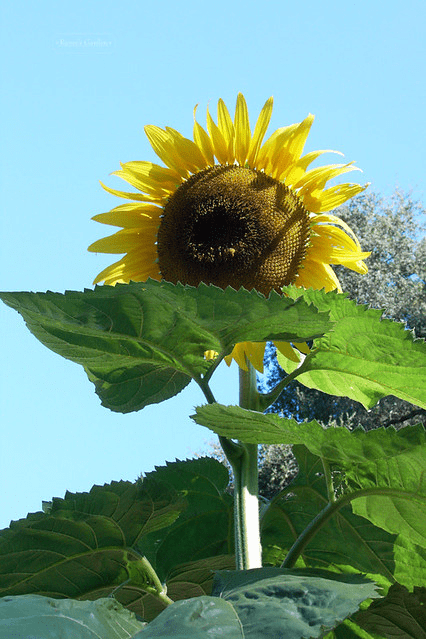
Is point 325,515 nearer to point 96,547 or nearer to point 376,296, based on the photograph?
point 96,547

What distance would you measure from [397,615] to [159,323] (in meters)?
0.44

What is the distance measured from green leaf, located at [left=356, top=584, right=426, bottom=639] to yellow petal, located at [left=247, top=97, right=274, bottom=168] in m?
1.02

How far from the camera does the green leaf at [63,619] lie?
1.76 feet

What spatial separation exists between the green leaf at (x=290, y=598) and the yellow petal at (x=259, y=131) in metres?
1.05

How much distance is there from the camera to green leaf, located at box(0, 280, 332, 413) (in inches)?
30.9

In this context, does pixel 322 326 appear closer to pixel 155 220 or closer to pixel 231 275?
pixel 231 275

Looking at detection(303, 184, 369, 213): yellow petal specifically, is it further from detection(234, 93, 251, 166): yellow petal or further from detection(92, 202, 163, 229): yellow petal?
detection(92, 202, 163, 229): yellow petal

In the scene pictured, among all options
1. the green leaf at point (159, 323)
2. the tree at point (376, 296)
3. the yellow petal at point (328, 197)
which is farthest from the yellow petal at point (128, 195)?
the tree at point (376, 296)

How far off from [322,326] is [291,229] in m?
0.75

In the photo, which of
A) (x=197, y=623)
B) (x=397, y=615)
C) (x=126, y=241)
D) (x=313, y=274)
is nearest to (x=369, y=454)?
(x=397, y=615)

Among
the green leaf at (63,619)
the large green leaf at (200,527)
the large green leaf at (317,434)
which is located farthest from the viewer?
the large green leaf at (200,527)

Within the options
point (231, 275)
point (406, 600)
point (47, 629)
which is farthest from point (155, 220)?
point (47, 629)

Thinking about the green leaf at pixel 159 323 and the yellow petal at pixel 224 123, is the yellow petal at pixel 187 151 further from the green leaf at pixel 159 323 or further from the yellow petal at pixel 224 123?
the green leaf at pixel 159 323

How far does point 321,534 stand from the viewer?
0.96m
